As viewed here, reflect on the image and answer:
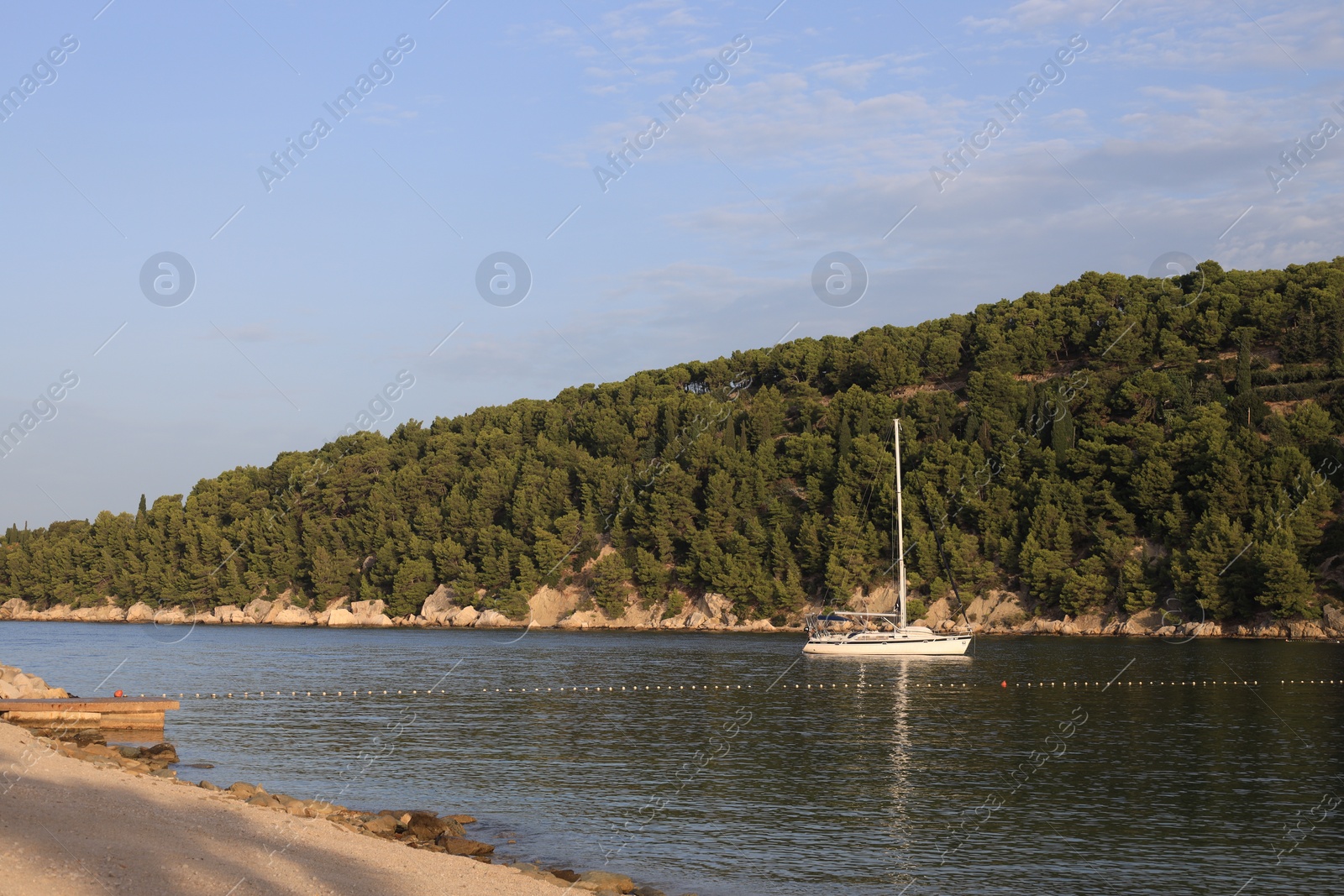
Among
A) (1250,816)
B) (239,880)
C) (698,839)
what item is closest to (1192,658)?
(1250,816)

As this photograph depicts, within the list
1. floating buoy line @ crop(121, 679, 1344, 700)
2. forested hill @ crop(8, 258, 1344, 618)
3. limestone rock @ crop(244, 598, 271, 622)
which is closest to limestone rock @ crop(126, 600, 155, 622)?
forested hill @ crop(8, 258, 1344, 618)

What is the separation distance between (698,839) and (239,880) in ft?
32.6

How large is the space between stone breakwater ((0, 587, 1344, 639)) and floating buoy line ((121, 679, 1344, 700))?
32.1 m

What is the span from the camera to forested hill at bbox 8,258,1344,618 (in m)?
87.9

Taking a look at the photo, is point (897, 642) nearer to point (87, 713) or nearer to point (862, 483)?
point (862, 483)

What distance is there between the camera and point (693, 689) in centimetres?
5156

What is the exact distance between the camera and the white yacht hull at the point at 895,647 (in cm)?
6650

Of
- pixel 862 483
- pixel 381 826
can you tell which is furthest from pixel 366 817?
pixel 862 483

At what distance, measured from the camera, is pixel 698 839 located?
74.1ft

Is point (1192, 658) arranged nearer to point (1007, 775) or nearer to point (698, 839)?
point (1007, 775)

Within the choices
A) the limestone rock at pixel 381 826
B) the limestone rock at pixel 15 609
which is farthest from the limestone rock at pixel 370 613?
the limestone rock at pixel 381 826

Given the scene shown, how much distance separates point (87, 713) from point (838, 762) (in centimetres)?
2110

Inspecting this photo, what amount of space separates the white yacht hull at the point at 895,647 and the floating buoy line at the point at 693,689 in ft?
43.4

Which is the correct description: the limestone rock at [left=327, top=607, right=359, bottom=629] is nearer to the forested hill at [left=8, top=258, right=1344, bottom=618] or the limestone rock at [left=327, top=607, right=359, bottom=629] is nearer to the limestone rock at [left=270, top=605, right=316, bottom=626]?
the forested hill at [left=8, top=258, right=1344, bottom=618]
